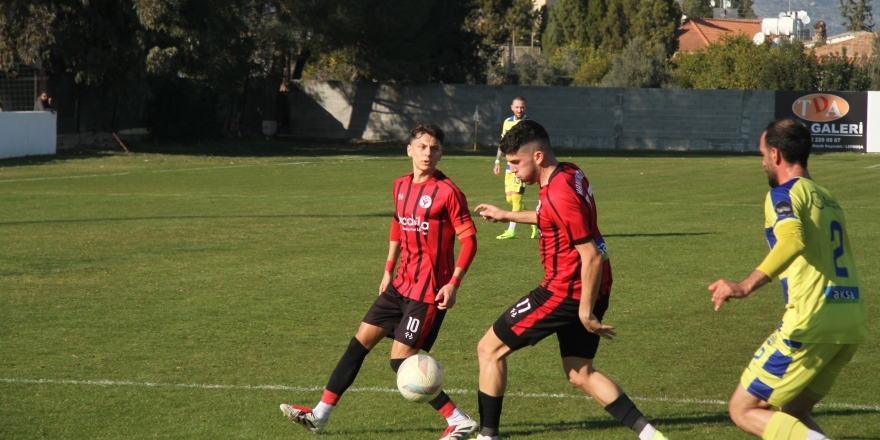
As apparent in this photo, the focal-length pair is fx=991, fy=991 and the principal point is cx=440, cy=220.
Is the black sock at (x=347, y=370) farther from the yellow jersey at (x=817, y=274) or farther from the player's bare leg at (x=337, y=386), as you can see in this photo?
the yellow jersey at (x=817, y=274)

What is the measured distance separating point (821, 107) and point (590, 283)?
3886 cm

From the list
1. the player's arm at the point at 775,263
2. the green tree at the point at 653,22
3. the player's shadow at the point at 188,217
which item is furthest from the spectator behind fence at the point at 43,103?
the green tree at the point at 653,22

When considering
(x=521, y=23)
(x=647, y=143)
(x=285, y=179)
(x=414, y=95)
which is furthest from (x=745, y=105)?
(x=521, y=23)

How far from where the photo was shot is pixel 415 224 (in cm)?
601

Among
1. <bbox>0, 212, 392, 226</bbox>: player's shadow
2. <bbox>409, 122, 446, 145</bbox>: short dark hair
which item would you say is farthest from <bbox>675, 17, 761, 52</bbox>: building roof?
<bbox>409, 122, 446, 145</bbox>: short dark hair

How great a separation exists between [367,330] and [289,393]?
40.0 inches

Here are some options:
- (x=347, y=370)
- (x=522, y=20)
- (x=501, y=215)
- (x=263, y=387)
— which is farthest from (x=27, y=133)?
(x=522, y=20)

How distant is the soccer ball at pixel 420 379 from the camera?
18.5ft

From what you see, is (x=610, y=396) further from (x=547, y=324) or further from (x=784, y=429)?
(x=784, y=429)

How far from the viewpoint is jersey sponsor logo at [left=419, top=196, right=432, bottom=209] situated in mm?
5988

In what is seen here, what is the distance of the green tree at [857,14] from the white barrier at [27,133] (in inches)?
4436

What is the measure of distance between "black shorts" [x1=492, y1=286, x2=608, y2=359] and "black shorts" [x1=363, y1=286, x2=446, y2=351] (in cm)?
48

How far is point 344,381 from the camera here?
6.03 m

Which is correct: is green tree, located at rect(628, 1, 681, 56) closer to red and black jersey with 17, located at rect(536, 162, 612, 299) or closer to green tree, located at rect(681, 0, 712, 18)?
green tree, located at rect(681, 0, 712, 18)
